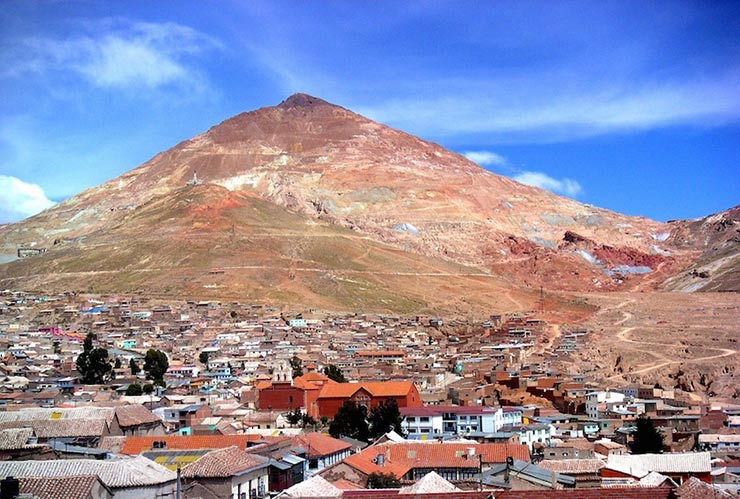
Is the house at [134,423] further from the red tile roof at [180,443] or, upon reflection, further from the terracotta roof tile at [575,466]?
the terracotta roof tile at [575,466]

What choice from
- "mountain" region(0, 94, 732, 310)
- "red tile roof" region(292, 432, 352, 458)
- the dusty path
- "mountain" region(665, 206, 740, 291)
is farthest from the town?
"mountain" region(665, 206, 740, 291)

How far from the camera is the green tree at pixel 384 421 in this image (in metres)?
Answer: 41.2

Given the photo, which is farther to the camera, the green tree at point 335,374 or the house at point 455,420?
the green tree at point 335,374

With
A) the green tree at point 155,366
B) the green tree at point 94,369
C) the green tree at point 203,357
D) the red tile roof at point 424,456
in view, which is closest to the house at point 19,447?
the red tile roof at point 424,456

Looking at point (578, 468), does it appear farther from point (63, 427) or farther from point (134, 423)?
point (63, 427)

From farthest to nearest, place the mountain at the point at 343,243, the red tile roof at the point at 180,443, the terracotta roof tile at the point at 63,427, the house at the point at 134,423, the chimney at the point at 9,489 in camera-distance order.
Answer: the mountain at the point at 343,243 → the house at the point at 134,423 → the red tile roof at the point at 180,443 → the terracotta roof tile at the point at 63,427 → the chimney at the point at 9,489

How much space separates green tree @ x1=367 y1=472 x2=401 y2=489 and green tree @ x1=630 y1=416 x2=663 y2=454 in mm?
15088

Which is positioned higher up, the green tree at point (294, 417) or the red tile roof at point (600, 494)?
the red tile roof at point (600, 494)

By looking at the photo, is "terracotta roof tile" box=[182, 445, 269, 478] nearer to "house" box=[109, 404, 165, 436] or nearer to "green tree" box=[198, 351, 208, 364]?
"house" box=[109, 404, 165, 436]

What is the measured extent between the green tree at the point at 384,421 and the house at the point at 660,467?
13.5 meters

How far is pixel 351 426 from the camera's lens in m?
41.7

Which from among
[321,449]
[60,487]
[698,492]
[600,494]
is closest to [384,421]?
[321,449]

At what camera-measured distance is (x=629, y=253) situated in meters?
179

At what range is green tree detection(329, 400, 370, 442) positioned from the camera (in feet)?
135
